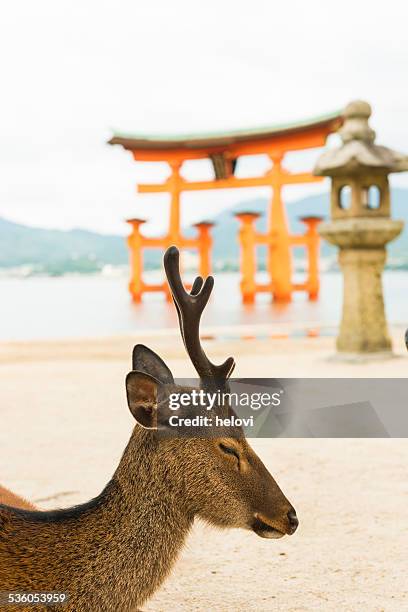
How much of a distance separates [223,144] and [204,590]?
16.5m

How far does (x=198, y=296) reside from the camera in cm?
172

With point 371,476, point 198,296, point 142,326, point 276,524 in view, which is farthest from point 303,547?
point 142,326

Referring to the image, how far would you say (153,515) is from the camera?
5.57ft

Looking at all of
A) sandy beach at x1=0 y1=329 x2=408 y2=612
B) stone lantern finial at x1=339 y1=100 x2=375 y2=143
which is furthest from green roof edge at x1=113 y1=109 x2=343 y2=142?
sandy beach at x1=0 y1=329 x2=408 y2=612

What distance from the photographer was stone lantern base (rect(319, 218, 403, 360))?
25.7ft

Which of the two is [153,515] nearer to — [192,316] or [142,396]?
[142,396]

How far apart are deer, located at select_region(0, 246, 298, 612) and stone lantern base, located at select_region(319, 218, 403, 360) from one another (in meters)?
6.29

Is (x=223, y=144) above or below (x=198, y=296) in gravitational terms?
above

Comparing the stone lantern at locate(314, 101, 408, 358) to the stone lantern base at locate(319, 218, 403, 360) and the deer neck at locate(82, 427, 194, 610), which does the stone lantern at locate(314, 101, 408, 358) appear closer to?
the stone lantern base at locate(319, 218, 403, 360)

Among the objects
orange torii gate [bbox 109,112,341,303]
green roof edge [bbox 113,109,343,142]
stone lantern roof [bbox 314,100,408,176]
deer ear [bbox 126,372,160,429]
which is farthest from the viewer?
orange torii gate [bbox 109,112,341,303]

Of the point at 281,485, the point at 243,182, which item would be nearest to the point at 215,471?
the point at 281,485

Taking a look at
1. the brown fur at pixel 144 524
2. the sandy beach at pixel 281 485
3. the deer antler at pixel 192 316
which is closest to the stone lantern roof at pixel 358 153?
the sandy beach at pixel 281 485

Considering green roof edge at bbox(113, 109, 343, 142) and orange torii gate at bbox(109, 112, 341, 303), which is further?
orange torii gate at bbox(109, 112, 341, 303)

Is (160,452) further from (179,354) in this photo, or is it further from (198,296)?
(179,354)
